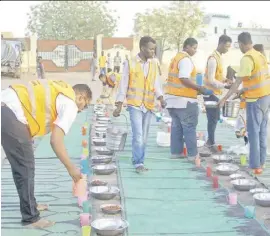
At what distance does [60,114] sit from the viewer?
12.9ft

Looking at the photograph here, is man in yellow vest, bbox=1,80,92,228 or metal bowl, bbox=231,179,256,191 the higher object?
man in yellow vest, bbox=1,80,92,228

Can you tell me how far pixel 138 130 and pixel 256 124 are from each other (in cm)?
139

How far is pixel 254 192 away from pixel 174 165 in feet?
5.46

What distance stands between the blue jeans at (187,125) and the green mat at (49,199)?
1.42 metres

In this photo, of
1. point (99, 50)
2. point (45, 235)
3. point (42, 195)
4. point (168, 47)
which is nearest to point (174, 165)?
point (42, 195)

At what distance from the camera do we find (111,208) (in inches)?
185

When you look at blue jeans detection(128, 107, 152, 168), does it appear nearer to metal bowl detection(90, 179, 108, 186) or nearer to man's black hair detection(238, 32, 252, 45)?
metal bowl detection(90, 179, 108, 186)

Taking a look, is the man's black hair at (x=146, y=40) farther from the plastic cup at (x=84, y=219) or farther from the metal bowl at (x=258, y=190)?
the plastic cup at (x=84, y=219)

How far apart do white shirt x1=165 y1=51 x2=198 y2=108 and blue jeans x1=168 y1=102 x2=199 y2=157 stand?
6 cm

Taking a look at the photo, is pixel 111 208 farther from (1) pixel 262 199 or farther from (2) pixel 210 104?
(2) pixel 210 104

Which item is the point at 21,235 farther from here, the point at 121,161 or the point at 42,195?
the point at 121,161

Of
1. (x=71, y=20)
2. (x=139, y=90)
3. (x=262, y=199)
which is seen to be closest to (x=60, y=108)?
(x=262, y=199)

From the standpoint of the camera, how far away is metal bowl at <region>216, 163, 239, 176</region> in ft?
20.3

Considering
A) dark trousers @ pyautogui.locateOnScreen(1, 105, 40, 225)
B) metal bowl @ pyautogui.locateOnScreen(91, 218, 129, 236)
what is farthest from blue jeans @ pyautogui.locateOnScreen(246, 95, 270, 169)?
dark trousers @ pyautogui.locateOnScreen(1, 105, 40, 225)
